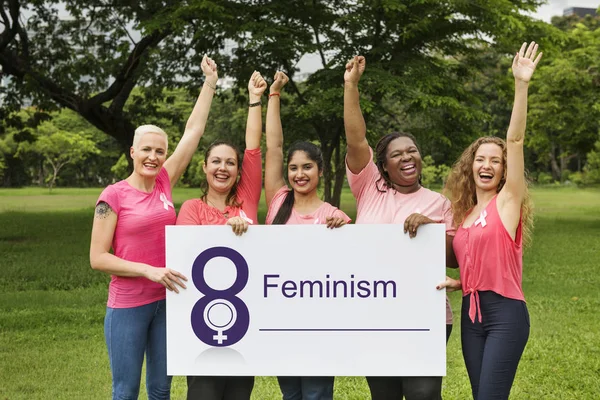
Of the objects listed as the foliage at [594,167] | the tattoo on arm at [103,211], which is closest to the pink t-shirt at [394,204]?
the tattoo on arm at [103,211]

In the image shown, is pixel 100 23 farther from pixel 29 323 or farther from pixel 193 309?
pixel 193 309

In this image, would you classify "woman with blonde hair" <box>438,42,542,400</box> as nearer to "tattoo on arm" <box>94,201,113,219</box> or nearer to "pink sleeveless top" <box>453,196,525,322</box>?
"pink sleeveless top" <box>453,196,525,322</box>

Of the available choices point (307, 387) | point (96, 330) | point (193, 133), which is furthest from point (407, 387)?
point (96, 330)

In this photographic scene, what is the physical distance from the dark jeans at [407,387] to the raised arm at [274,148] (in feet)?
3.65

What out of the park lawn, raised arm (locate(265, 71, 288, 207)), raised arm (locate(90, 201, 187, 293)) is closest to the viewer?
raised arm (locate(90, 201, 187, 293))

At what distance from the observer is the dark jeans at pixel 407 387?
3.45 m

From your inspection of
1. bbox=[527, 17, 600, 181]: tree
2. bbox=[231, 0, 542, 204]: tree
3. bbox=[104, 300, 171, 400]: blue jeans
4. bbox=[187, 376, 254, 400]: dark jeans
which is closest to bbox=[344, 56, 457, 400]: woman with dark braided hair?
bbox=[187, 376, 254, 400]: dark jeans

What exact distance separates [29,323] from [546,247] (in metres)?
11.3

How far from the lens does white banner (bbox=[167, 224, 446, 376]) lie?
3.52 meters

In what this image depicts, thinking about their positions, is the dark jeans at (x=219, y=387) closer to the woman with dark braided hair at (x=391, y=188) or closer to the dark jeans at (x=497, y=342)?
the woman with dark braided hair at (x=391, y=188)

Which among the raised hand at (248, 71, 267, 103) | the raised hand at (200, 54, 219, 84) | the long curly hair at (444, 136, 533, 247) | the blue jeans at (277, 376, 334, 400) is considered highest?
the raised hand at (200, 54, 219, 84)

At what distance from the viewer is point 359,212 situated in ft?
12.3

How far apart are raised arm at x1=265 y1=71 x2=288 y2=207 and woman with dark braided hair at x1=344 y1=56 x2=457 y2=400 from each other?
1.41 feet

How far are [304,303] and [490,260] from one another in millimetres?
918
